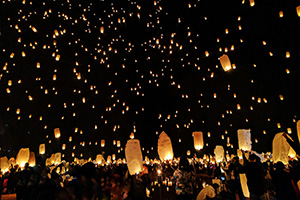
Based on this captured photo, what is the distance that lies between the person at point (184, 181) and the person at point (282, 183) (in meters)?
1.47

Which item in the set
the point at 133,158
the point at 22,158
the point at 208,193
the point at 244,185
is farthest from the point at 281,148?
the point at 22,158

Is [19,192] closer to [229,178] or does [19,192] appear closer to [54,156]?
[229,178]

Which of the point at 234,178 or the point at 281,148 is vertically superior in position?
the point at 281,148

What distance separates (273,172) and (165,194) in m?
3.35

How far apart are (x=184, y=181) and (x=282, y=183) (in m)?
1.72

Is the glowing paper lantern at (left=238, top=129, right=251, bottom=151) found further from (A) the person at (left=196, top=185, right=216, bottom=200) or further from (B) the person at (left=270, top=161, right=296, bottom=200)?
(A) the person at (left=196, top=185, right=216, bottom=200)

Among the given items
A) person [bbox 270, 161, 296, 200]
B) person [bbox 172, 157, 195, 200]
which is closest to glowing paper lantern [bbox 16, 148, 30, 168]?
person [bbox 172, 157, 195, 200]

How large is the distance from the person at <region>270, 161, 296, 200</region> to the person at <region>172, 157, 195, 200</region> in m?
1.47

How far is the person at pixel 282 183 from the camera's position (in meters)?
3.82

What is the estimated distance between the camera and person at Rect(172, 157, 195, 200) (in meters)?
4.21

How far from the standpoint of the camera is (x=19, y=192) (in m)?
4.58

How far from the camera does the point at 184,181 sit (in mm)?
4242

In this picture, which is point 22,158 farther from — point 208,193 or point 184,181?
point 208,193

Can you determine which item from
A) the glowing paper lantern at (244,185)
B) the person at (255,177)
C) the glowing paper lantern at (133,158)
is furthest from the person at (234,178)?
the glowing paper lantern at (133,158)
